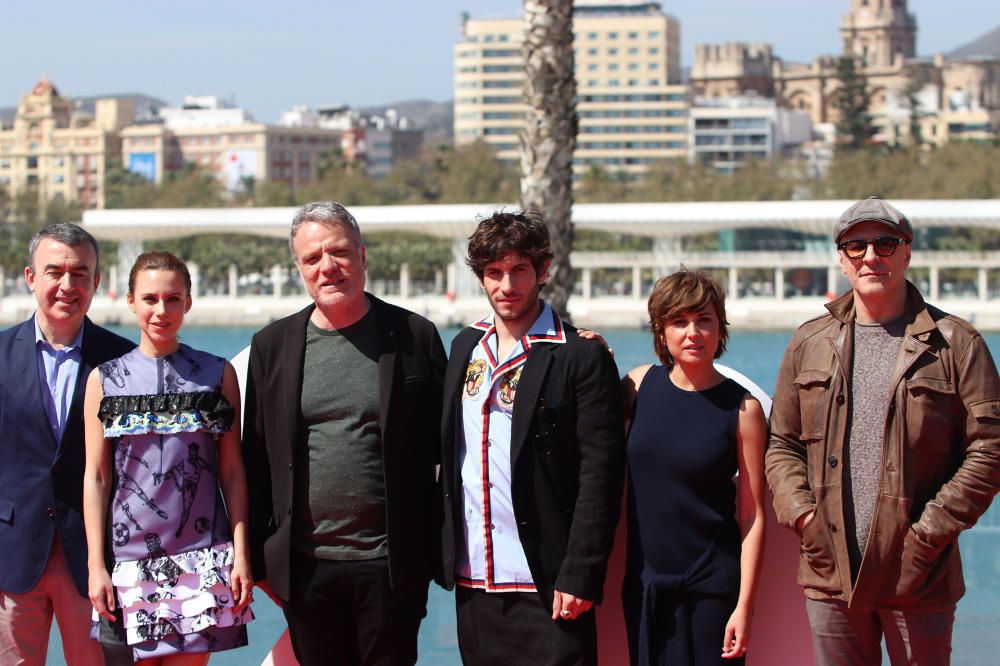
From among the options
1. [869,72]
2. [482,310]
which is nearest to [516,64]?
[869,72]

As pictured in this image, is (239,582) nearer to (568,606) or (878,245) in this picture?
(568,606)

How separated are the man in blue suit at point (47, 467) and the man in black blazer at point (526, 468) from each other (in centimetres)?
96

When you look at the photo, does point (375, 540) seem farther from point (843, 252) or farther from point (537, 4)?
point (537, 4)

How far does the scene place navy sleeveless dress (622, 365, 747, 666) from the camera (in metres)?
3.26

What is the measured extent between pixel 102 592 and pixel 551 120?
18.1ft

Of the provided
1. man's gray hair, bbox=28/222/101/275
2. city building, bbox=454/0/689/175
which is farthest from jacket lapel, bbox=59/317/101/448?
city building, bbox=454/0/689/175

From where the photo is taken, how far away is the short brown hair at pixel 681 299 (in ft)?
10.8

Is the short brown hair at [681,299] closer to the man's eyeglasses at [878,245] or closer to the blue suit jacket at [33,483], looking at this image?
the man's eyeglasses at [878,245]

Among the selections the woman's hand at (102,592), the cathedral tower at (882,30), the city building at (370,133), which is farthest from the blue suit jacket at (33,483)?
the cathedral tower at (882,30)

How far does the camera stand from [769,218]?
134 feet

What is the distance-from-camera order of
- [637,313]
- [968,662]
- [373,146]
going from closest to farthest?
[968,662]
[637,313]
[373,146]

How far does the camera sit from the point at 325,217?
3367mm

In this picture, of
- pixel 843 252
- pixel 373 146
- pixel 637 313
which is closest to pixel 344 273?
pixel 843 252

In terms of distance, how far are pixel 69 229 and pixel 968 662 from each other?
4.39 meters
